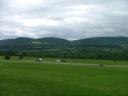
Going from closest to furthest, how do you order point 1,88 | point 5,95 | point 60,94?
1. point 5,95
2. point 60,94
3. point 1,88

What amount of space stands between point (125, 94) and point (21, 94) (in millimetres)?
8041

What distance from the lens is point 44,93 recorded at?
2191cm

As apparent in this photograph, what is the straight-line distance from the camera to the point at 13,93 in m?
21.4

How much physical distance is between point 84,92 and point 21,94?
5116 mm

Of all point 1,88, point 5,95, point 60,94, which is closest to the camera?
point 5,95

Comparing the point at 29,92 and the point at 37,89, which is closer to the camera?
the point at 29,92

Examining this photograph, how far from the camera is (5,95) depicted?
20.6 meters

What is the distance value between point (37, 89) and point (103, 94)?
5.04 meters

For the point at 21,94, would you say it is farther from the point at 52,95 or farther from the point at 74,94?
the point at 74,94

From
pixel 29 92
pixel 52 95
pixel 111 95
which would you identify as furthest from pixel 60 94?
pixel 111 95

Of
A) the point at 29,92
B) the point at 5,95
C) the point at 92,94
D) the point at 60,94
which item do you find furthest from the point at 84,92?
the point at 5,95

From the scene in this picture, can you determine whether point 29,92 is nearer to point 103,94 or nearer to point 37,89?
point 37,89

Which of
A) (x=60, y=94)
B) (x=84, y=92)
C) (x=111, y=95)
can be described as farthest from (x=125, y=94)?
(x=60, y=94)

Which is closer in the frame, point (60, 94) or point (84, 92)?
point (60, 94)
